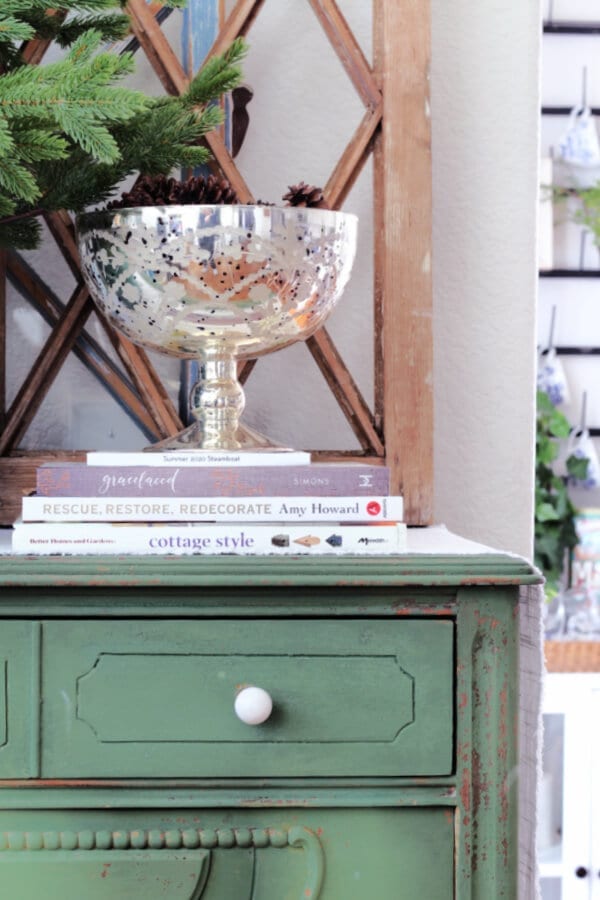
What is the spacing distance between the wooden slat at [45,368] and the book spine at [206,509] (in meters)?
0.40

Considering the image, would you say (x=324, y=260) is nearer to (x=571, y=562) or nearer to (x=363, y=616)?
(x=363, y=616)

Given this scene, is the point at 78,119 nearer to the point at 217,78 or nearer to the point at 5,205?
the point at 5,205

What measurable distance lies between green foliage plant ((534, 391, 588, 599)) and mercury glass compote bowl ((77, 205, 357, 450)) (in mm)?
1407

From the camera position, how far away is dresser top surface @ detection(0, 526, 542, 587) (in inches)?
33.9

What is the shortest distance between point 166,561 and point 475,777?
313 mm

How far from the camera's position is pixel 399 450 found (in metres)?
1.28

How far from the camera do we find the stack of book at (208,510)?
0.90m

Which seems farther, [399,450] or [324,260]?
[399,450]

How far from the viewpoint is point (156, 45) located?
4.21 feet

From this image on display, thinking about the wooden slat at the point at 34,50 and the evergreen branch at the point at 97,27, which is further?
the wooden slat at the point at 34,50

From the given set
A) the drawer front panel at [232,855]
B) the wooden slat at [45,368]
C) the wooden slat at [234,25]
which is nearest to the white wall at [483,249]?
the wooden slat at [234,25]

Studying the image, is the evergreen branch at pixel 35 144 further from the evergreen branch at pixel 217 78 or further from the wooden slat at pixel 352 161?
the wooden slat at pixel 352 161

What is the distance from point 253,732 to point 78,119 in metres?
0.51

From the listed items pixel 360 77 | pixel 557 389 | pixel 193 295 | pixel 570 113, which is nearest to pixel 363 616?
pixel 193 295
